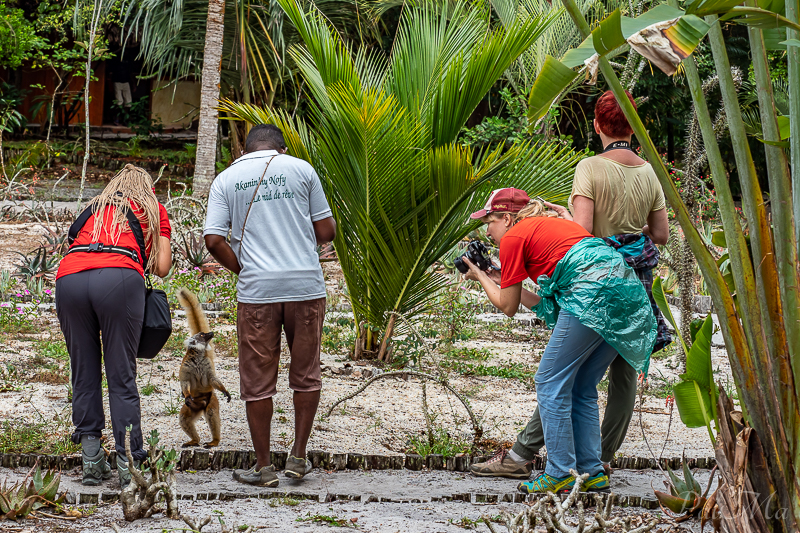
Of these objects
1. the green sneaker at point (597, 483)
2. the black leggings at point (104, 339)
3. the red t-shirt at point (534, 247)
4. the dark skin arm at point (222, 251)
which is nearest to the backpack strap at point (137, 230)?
the black leggings at point (104, 339)

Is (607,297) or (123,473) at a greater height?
(607,297)

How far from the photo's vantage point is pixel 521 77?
12406 mm

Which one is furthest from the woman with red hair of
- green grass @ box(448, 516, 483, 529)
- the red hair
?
green grass @ box(448, 516, 483, 529)

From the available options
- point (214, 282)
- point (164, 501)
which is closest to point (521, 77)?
point (214, 282)

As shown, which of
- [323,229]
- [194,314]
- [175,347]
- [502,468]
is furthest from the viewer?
[175,347]

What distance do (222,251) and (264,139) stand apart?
586 mm

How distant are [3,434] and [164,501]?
139 centimetres

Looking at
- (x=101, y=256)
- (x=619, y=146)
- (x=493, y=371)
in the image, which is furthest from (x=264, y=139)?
(x=493, y=371)

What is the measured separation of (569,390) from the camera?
3605mm

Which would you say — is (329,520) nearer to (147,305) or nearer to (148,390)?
(147,305)

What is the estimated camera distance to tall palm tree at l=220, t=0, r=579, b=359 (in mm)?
5594

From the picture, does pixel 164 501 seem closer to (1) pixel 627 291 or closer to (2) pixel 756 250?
(1) pixel 627 291

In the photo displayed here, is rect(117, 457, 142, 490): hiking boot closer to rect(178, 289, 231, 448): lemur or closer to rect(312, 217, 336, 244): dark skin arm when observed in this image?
rect(178, 289, 231, 448): lemur

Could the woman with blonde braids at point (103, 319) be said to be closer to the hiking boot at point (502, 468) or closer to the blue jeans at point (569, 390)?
the hiking boot at point (502, 468)
